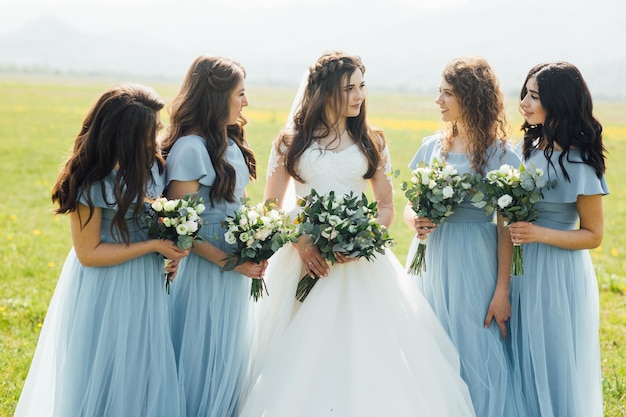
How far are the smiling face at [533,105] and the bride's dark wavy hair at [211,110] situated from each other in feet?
6.98

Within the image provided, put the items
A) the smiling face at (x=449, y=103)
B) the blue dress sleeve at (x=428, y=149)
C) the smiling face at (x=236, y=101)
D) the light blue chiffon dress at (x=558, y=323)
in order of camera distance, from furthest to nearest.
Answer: the blue dress sleeve at (x=428, y=149) → the smiling face at (x=449, y=103) → the smiling face at (x=236, y=101) → the light blue chiffon dress at (x=558, y=323)

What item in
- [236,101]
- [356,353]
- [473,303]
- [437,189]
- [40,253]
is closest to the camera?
[356,353]

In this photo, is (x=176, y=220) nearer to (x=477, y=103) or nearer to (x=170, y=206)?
(x=170, y=206)

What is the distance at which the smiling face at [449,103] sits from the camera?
555 centimetres

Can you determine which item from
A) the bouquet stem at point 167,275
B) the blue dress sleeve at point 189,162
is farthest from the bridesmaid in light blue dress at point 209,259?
the bouquet stem at point 167,275

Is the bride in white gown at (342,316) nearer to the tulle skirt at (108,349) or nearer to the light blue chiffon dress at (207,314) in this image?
the light blue chiffon dress at (207,314)

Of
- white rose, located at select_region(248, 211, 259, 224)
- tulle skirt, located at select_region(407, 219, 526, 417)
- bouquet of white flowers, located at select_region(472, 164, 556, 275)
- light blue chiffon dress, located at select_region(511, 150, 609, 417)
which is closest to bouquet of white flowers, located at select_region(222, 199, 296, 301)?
white rose, located at select_region(248, 211, 259, 224)

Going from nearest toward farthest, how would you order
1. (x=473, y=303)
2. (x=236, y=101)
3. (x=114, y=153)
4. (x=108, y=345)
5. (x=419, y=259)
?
(x=114, y=153) < (x=108, y=345) < (x=236, y=101) < (x=473, y=303) < (x=419, y=259)

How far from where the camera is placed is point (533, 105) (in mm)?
5160

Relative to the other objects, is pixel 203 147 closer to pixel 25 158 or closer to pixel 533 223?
pixel 533 223

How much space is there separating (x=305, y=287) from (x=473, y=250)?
1320 mm

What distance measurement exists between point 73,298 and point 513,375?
10.5ft

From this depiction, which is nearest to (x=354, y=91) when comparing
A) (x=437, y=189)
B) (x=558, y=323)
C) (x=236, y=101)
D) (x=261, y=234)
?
(x=236, y=101)

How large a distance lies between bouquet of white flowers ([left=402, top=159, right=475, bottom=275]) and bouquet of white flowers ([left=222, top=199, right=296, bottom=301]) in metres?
0.98
